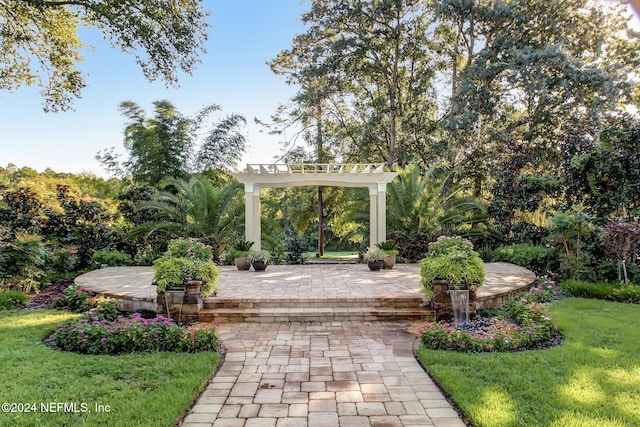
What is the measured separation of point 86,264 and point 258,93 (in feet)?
27.9

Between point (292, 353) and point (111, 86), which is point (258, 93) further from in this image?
point (292, 353)

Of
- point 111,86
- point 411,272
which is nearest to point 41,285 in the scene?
point 111,86

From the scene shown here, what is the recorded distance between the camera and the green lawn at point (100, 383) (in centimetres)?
290

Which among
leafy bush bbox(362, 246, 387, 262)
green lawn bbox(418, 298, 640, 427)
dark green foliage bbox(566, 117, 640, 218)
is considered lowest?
green lawn bbox(418, 298, 640, 427)

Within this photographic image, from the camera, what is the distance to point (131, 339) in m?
4.45

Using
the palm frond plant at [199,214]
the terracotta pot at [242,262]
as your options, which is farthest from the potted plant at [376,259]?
the palm frond plant at [199,214]

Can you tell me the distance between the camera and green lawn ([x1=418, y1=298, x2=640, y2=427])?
2.89 meters

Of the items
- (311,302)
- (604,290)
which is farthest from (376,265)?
(604,290)

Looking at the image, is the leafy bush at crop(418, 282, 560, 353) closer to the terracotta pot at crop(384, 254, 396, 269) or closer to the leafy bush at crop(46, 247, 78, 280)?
the terracotta pot at crop(384, 254, 396, 269)

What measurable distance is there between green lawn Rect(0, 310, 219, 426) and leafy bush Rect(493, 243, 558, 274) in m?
8.25

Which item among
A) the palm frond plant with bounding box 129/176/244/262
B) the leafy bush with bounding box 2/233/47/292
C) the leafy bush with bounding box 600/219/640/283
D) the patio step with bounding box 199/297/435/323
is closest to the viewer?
the patio step with bounding box 199/297/435/323

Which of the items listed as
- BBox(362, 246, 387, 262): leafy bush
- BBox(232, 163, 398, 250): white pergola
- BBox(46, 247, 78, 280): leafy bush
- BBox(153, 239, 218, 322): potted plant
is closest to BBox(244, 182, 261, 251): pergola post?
BBox(232, 163, 398, 250): white pergola

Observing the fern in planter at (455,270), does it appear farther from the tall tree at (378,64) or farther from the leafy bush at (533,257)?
the tall tree at (378,64)

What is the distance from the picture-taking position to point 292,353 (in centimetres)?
455
